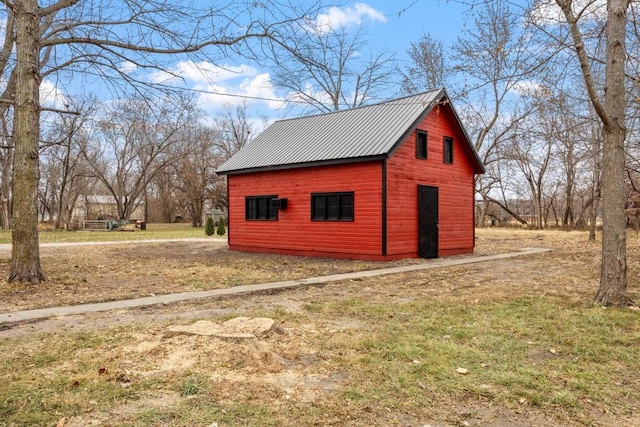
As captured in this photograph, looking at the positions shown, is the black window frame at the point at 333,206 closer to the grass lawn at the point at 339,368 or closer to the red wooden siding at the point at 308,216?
the red wooden siding at the point at 308,216

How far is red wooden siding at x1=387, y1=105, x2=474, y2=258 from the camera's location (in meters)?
14.9

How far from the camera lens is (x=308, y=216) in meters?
16.4

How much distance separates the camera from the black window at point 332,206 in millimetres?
15422

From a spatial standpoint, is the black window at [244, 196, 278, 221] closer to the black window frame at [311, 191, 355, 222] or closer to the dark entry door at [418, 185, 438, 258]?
the black window frame at [311, 191, 355, 222]

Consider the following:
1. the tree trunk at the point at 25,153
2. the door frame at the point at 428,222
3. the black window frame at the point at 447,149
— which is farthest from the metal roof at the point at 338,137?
the tree trunk at the point at 25,153

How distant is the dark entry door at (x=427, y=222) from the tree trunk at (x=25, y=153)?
35.8 feet

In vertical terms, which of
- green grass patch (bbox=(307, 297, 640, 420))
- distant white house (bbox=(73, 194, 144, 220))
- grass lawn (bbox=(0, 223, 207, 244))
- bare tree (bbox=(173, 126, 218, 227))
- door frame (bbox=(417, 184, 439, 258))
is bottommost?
green grass patch (bbox=(307, 297, 640, 420))

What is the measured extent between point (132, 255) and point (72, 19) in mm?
8970

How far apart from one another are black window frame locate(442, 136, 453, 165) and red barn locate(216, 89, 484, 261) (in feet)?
0.12

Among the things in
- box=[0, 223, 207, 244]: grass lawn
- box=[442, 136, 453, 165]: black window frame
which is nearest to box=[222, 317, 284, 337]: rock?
box=[442, 136, 453, 165]: black window frame

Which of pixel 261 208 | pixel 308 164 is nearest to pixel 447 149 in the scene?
pixel 308 164

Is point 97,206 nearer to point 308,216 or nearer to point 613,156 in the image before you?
point 308,216

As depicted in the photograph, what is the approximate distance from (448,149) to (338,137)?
13.6 feet

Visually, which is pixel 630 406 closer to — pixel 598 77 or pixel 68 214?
pixel 598 77
